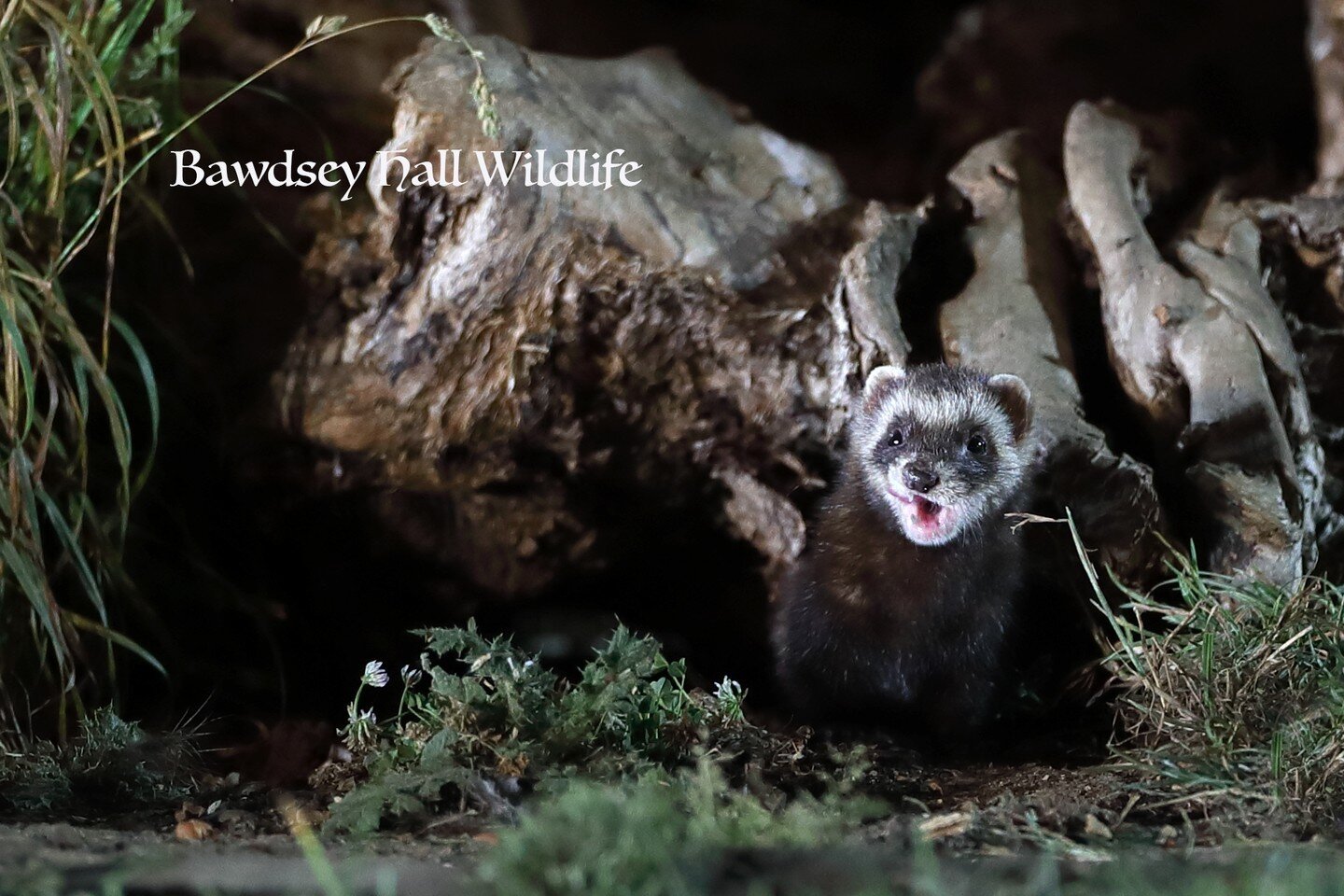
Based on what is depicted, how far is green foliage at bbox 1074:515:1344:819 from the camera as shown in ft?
9.29

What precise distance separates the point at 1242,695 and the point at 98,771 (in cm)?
306

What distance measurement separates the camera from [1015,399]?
12.6 ft

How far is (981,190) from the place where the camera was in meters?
4.69

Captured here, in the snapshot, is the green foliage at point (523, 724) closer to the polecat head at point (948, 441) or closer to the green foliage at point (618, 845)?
the green foliage at point (618, 845)

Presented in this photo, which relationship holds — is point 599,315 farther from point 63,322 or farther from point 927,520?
point 63,322

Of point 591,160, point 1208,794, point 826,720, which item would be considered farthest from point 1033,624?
point 591,160

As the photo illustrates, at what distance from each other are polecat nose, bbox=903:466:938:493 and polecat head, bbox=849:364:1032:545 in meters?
0.01

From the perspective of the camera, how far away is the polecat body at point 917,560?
12.6ft

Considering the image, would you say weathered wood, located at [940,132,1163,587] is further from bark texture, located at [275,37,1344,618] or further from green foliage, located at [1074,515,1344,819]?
green foliage, located at [1074,515,1344,819]

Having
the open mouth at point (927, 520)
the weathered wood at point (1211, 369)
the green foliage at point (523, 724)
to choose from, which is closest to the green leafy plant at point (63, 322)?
the green foliage at point (523, 724)

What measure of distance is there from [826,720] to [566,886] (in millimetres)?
2314

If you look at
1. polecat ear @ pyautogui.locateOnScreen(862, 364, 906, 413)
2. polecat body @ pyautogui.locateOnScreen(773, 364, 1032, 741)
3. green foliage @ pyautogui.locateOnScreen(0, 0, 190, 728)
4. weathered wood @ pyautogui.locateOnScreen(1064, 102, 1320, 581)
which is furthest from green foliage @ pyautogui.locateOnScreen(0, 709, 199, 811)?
weathered wood @ pyautogui.locateOnScreen(1064, 102, 1320, 581)

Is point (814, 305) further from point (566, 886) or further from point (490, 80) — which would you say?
point (566, 886)

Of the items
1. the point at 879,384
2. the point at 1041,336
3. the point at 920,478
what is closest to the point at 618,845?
the point at 920,478
